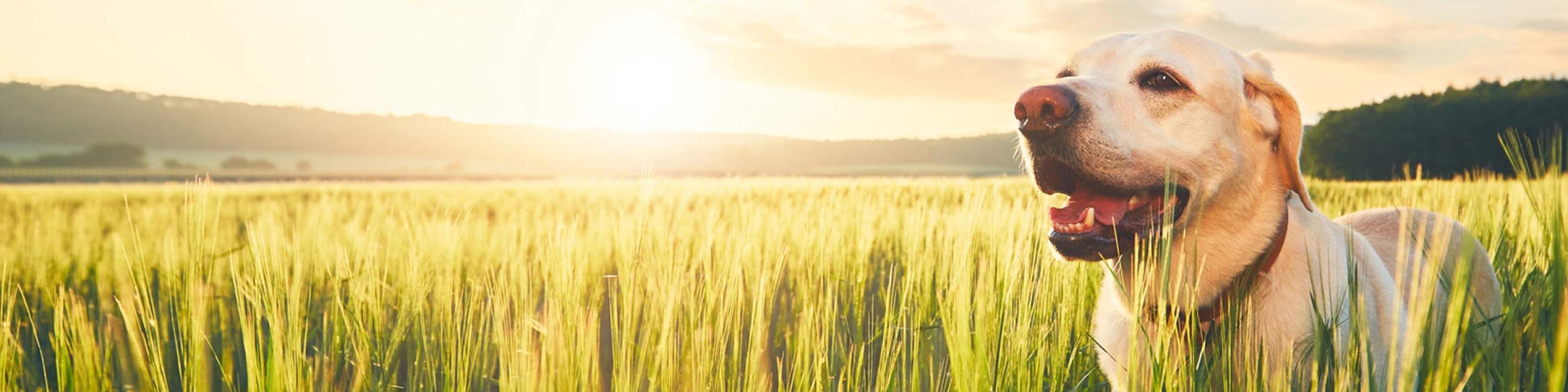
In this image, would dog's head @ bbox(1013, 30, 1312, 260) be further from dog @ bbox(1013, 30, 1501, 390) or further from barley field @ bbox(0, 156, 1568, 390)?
barley field @ bbox(0, 156, 1568, 390)

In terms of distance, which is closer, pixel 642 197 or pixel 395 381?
pixel 642 197

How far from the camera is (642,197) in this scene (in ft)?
5.50

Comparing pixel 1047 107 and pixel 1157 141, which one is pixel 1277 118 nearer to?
pixel 1157 141

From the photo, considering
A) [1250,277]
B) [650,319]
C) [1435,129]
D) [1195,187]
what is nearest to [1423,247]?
[1250,277]

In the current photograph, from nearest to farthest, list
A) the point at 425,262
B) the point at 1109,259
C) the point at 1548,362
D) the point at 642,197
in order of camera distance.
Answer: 1. the point at 1548,362
2. the point at 642,197
3. the point at 1109,259
4. the point at 425,262

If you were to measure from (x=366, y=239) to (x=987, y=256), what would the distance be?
256cm

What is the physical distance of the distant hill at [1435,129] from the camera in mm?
28422

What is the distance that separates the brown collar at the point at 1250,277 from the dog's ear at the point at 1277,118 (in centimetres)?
7

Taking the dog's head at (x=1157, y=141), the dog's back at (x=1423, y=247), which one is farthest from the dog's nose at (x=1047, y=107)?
the dog's back at (x=1423, y=247)

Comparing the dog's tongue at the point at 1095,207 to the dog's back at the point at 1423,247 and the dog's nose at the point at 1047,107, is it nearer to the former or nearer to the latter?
the dog's nose at the point at 1047,107

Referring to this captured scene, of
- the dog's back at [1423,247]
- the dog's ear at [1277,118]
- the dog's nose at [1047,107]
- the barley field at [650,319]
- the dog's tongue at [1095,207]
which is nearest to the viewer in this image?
the barley field at [650,319]

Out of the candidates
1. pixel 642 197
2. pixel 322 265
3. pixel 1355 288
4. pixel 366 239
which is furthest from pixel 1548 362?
pixel 322 265

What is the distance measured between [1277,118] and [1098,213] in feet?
1.89

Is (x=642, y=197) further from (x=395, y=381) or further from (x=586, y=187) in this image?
(x=586, y=187)
